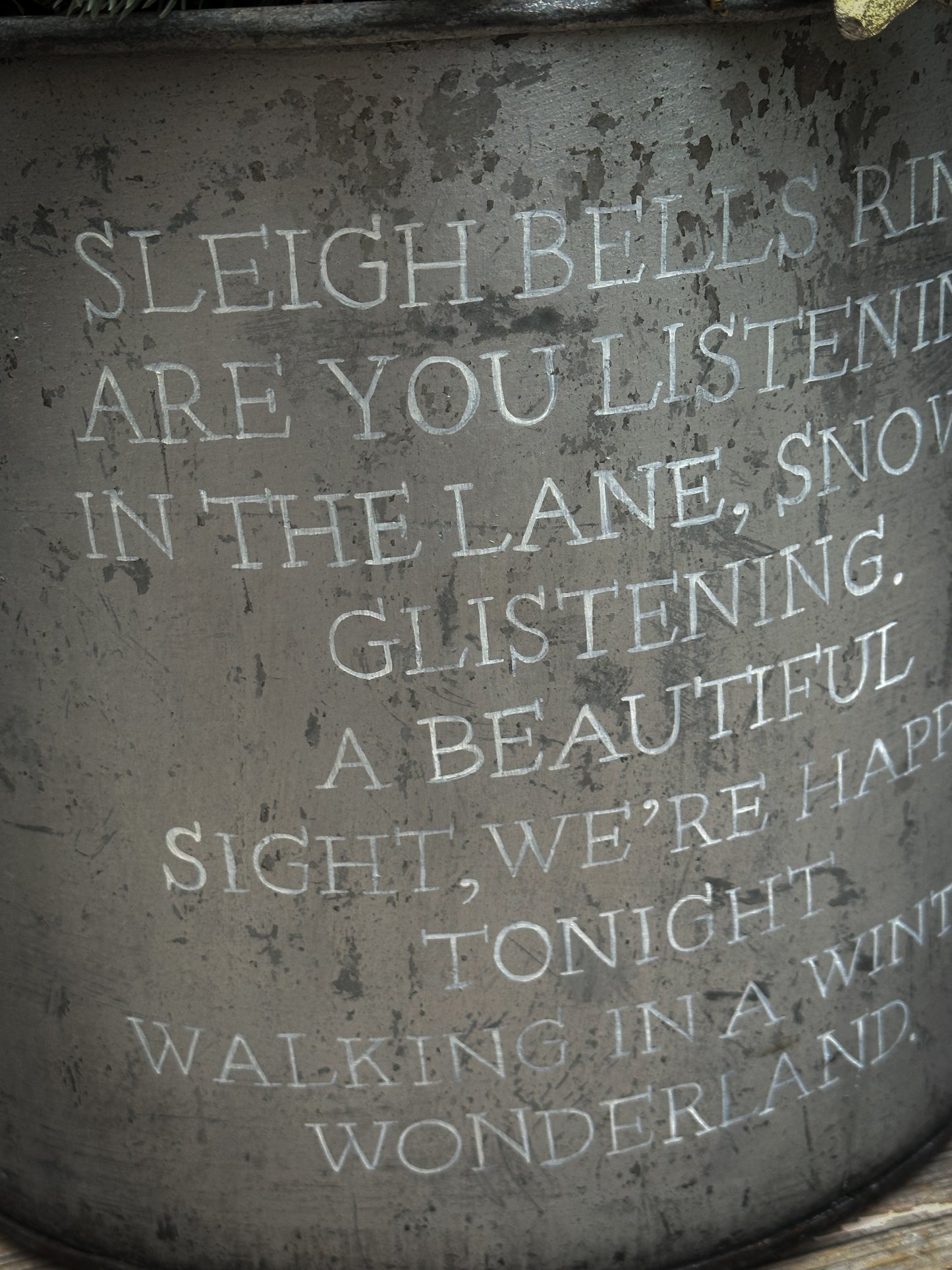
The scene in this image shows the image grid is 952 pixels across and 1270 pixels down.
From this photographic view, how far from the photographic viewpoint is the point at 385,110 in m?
1.44

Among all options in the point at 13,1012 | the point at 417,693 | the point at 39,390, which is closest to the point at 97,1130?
the point at 13,1012

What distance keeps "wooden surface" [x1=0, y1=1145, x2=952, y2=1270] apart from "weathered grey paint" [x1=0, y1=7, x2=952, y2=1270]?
5 centimetres

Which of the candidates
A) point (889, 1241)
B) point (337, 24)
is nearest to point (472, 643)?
point (337, 24)

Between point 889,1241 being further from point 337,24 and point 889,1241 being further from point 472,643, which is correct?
point 337,24

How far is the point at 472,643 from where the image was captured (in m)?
1.61

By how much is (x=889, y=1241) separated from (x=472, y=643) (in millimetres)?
1009

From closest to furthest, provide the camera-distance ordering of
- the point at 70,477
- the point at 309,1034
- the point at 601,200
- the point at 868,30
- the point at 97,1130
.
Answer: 1. the point at 868,30
2. the point at 601,200
3. the point at 70,477
4. the point at 309,1034
5. the point at 97,1130

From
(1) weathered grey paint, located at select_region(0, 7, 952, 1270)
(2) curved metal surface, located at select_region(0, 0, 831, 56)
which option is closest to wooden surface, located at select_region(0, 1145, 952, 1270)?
(1) weathered grey paint, located at select_region(0, 7, 952, 1270)

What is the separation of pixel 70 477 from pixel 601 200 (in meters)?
0.62

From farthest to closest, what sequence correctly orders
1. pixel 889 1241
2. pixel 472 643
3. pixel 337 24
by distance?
1. pixel 889 1241
2. pixel 472 643
3. pixel 337 24

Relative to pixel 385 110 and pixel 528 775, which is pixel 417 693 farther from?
pixel 385 110

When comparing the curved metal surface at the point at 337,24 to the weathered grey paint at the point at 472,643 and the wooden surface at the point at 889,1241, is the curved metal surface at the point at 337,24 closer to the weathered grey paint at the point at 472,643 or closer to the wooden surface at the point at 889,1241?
the weathered grey paint at the point at 472,643

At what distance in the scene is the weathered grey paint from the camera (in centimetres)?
149

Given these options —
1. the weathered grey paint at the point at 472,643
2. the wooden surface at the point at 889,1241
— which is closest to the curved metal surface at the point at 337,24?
the weathered grey paint at the point at 472,643
